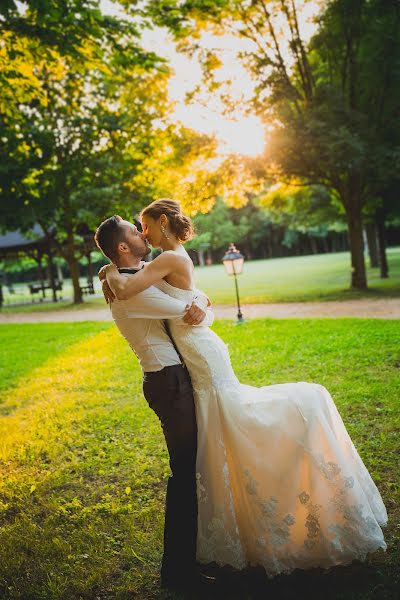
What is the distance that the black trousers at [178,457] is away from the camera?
9.70 feet

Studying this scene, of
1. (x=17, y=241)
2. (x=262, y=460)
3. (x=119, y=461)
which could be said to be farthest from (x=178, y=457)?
(x=17, y=241)

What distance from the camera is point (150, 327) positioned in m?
2.94

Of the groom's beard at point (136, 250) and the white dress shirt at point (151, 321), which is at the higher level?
the groom's beard at point (136, 250)

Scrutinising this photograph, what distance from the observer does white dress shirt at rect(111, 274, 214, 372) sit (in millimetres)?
2807

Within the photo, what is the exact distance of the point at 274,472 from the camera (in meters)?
2.89

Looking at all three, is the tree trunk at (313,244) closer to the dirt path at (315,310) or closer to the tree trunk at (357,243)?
the tree trunk at (357,243)

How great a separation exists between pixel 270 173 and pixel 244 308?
5.69 meters

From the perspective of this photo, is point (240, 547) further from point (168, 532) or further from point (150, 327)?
point (150, 327)

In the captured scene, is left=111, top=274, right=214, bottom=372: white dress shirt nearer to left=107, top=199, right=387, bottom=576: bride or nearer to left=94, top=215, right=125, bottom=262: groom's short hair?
left=107, top=199, right=387, bottom=576: bride

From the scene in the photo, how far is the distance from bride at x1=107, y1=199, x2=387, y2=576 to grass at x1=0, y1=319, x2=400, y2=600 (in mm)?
258

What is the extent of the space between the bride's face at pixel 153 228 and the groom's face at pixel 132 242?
6 cm

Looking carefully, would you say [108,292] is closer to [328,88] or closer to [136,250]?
[136,250]

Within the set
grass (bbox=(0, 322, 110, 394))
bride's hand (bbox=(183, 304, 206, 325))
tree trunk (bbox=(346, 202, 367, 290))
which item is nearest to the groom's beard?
bride's hand (bbox=(183, 304, 206, 325))

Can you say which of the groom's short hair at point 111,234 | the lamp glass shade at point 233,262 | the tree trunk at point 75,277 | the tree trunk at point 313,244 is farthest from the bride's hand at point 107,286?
the tree trunk at point 313,244
